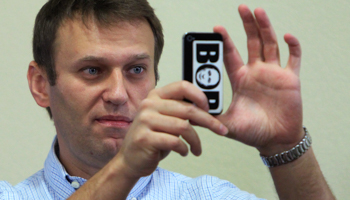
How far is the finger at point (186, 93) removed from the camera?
75cm

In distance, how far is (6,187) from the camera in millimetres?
1244

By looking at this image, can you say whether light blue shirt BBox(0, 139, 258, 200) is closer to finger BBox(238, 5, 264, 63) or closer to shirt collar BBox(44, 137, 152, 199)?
shirt collar BBox(44, 137, 152, 199)

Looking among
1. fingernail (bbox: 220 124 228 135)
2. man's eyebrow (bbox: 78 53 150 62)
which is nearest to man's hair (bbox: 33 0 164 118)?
man's eyebrow (bbox: 78 53 150 62)

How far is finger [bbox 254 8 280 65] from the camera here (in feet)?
2.77

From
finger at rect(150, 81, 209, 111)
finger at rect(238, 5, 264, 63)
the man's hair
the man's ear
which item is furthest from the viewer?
the man's ear

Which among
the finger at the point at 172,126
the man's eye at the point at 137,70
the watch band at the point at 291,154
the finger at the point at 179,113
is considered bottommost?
the watch band at the point at 291,154

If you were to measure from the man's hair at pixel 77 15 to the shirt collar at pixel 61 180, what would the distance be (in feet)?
0.78

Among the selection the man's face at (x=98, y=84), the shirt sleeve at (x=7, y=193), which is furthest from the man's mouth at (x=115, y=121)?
the shirt sleeve at (x=7, y=193)

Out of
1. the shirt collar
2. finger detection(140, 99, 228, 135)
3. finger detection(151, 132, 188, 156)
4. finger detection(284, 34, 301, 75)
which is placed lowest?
the shirt collar

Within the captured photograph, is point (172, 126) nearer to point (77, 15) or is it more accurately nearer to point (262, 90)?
point (262, 90)

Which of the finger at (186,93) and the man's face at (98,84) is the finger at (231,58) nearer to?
the finger at (186,93)

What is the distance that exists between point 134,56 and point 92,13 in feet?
0.58

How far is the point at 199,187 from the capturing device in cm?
124

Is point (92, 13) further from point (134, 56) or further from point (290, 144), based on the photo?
point (290, 144)
